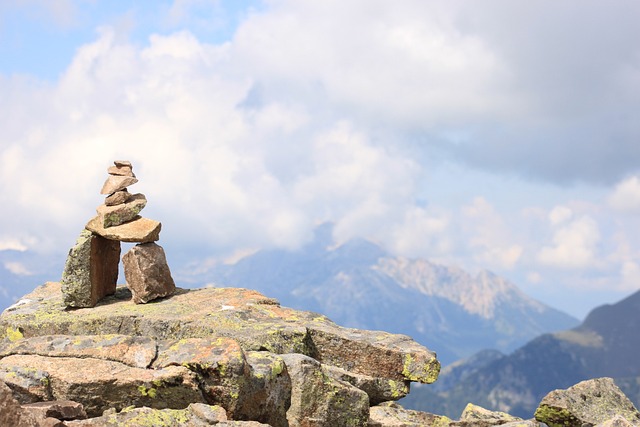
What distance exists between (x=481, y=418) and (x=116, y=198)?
53.9ft

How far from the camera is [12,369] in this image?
17.1 meters

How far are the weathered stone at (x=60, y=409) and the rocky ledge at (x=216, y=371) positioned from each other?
0.10 feet

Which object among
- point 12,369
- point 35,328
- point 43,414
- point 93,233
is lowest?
point 43,414

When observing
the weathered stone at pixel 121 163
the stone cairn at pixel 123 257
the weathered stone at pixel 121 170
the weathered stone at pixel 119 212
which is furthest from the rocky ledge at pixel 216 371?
the weathered stone at pixel 121 163

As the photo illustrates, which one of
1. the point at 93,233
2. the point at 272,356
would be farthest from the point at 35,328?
the point at 272,356

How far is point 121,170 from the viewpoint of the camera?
2970cm

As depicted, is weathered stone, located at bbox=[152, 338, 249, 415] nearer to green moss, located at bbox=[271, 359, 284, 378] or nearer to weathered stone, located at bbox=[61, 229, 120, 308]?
green moss, located at bbox=[271, 359, 284, 378]

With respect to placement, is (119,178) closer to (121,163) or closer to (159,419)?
(121,163)

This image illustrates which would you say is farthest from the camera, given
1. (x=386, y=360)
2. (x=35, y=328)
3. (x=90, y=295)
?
(x=90, y=295)

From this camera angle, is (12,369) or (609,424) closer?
(12,369)

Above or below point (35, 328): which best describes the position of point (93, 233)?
above

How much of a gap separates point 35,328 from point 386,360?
507 inches

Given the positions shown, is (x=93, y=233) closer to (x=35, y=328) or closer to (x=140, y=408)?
(x=35, y=328)

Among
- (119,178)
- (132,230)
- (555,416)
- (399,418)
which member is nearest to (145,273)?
(132,230)
